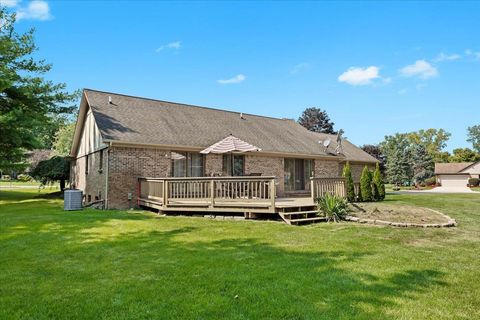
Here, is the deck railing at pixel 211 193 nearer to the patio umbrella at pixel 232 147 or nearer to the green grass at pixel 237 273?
the patio umbrella at pixel 232 147

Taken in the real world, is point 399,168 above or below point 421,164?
below

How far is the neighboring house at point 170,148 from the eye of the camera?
13703 mm

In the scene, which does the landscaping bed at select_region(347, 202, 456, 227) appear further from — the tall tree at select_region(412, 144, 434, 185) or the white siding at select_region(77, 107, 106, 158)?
the tall tree at select_region(412, 144, 434, 185)

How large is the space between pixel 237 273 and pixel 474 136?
110m

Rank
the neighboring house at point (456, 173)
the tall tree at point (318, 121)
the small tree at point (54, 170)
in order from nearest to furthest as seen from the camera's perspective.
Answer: the small tree at point (54, 170), the tall tree at point (318, 121), the neighboring house at point (456, 173)

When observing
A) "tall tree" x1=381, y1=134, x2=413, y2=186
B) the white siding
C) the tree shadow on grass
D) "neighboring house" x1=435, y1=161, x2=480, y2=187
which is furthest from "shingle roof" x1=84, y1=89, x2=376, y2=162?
"neighboring house" x1=435, y1=161, x2=480, y2=187

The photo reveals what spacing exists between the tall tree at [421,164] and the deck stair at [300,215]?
4730 centimetres

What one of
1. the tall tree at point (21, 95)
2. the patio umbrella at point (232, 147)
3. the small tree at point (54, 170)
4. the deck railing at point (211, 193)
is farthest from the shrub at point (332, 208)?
the small tree at point (54, 170)

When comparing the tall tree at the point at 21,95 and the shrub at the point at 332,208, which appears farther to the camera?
the tall tree at the point at 21,95

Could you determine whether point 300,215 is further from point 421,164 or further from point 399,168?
point 421,164

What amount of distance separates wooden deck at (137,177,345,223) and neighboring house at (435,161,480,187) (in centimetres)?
5280

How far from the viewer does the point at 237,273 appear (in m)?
4.92

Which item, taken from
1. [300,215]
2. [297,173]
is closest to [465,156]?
[297,173]

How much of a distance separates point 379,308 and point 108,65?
61.8ft
